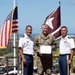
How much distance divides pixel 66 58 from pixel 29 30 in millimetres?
972

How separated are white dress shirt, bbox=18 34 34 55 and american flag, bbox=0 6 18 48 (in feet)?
13.3

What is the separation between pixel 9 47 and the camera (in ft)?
33.8

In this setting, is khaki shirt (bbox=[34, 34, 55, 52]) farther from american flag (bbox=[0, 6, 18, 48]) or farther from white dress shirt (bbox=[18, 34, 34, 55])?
american flag (bbox=[0, 6, 18, 48])

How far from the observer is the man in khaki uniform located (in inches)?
324

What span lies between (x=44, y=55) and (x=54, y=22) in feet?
11.5

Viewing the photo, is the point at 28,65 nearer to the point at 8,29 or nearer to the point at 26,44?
the point at 26,44

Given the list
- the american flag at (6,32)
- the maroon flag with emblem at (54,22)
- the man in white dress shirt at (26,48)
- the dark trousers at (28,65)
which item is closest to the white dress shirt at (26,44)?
the man in white dress shirt at (26,48)

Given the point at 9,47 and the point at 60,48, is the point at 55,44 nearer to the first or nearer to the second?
the point at 60,48

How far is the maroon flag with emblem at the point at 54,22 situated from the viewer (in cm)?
1144

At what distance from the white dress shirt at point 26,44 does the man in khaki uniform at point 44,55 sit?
95 mm

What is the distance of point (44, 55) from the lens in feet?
27.3

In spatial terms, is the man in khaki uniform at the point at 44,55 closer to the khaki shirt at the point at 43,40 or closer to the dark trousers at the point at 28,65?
the khaki shirt at the point at 43,40

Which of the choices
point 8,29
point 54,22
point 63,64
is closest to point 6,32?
point 8,29

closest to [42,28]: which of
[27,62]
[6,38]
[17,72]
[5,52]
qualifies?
[27,62]
